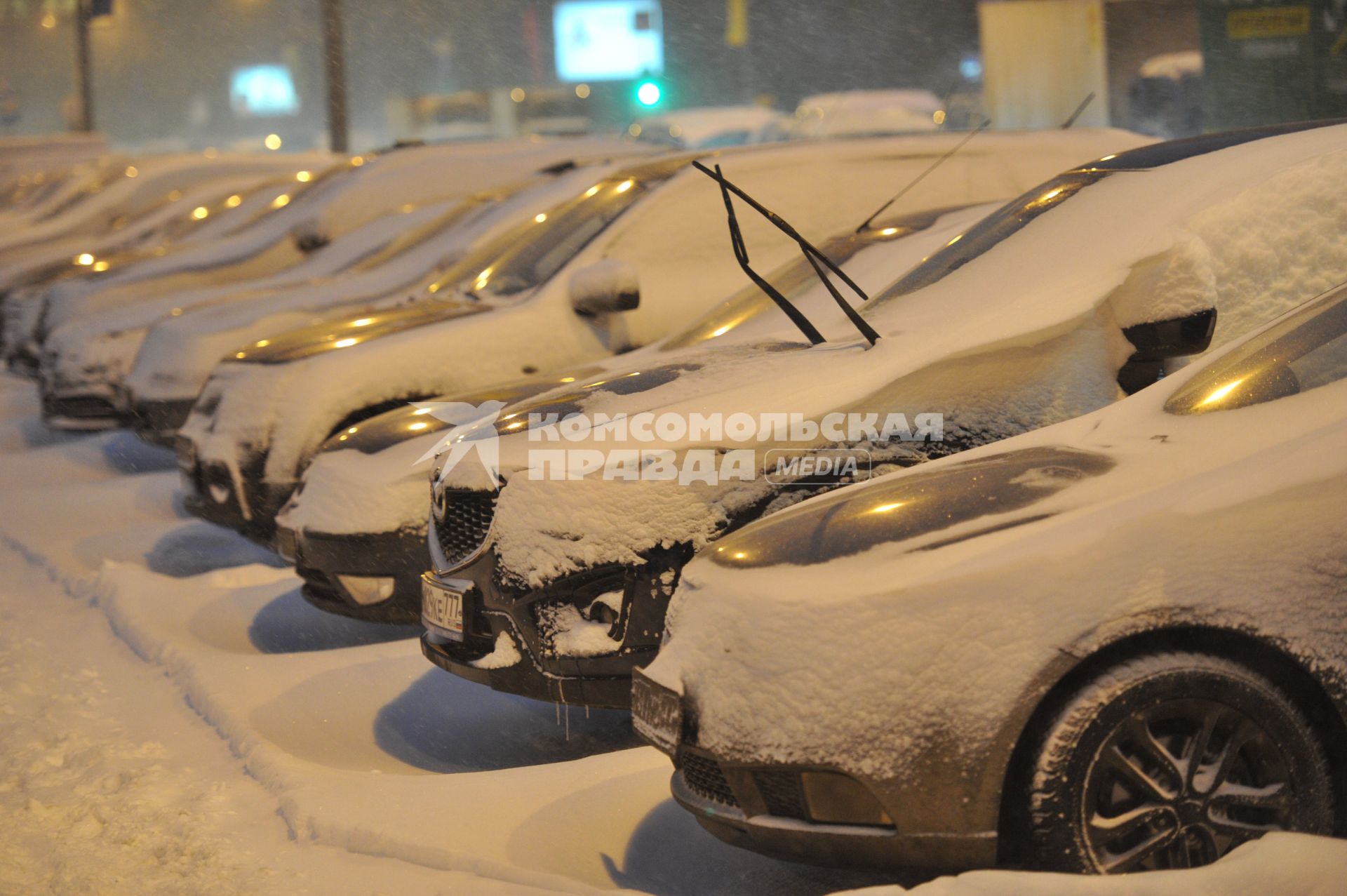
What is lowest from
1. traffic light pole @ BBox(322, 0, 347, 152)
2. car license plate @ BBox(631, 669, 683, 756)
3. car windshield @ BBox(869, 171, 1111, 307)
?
car license plate @ BBox(631, 669, 683, 756)

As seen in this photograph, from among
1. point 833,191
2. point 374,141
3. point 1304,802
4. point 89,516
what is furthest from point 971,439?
point 374,141

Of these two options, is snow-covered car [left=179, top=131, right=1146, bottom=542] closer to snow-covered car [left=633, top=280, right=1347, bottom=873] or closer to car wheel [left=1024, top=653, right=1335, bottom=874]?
Result: snow-covered car [left=633, top=280, right=1347, bottom=873]

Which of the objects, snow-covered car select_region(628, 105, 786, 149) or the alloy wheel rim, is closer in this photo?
the alloy wheel rim

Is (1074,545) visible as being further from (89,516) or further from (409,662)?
(89,516)

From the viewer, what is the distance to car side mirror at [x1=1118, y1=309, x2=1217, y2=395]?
3621mm

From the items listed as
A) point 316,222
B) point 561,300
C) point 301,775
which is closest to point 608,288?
point 561,300

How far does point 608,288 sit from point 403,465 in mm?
1253

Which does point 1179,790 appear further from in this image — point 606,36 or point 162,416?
point 606,36

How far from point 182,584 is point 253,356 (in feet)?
3.44

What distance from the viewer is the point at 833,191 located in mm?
6680

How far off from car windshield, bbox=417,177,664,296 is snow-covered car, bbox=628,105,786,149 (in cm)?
1836

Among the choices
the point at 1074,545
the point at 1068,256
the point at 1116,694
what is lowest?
the point at 1116,694

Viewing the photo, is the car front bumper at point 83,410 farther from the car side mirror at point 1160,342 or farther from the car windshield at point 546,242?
the car side mirror at point 1160,342

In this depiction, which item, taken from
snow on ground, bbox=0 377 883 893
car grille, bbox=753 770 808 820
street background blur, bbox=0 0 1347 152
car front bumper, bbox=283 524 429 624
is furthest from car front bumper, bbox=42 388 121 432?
car grille, bbox=753 770 808 820
